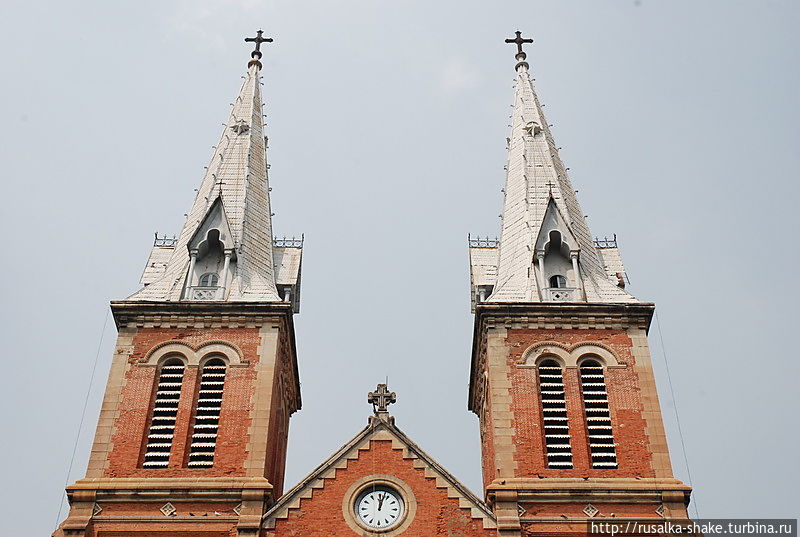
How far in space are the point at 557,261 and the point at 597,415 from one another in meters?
6.07

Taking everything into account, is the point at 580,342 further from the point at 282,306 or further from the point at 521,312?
the point at 282,306

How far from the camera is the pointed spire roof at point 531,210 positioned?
34375 mm

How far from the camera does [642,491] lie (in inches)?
1141

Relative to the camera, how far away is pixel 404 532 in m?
28.2

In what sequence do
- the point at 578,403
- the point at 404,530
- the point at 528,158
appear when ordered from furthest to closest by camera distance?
the point at 528,158, the point at 578,403, the point at 404,530

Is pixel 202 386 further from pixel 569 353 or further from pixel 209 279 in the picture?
pixel 569 353

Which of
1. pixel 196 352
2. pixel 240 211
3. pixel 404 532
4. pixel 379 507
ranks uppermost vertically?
pixel 240 211

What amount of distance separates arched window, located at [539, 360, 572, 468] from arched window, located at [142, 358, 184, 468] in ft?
31.4

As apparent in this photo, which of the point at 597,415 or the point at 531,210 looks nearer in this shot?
Answer: the point at 597,415

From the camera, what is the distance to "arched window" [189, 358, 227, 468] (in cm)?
2989

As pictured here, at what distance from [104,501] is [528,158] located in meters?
18.1

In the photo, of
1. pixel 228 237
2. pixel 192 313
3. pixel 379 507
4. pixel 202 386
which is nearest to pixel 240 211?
pixel 228 237

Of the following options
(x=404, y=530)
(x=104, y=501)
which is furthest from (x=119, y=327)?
(x=404, y=530)

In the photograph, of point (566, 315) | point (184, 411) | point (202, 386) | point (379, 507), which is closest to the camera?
point (379, 507)
